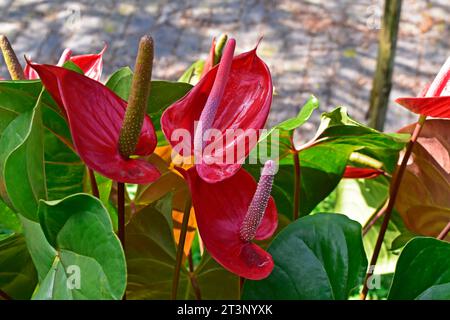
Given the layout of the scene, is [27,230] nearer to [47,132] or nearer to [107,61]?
[47,132]

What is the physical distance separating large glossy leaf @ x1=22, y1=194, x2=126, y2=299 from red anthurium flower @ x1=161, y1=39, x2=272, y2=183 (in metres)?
0.07

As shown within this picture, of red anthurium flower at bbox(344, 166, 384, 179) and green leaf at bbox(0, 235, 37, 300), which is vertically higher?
red anthurium flower at bbox(344, 166, 384, 179)

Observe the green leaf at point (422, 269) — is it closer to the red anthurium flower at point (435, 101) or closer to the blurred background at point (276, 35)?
the red anthurium flower at point (435, 101)

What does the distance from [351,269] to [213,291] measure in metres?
0.20

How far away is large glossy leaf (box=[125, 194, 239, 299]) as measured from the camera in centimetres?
58

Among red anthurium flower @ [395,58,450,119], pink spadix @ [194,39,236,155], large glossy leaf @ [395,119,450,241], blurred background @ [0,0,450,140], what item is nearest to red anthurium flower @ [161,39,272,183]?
pink spadix @ [194,39,236,155]

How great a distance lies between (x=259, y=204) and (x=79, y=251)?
108mm

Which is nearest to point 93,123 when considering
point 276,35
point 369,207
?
point 369,207

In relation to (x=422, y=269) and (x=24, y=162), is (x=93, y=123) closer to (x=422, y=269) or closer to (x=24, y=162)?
Answer: (x=24, y=162)

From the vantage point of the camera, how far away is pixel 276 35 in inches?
130

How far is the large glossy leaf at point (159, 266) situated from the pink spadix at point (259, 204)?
0.47ft

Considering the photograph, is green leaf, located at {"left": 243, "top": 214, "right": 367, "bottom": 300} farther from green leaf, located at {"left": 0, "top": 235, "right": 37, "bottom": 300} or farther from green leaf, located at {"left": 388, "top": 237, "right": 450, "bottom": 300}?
green leaf, located at {"left": 0, "top": 235, "right": 37, "bottom": 300}

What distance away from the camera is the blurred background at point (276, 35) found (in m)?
3.05

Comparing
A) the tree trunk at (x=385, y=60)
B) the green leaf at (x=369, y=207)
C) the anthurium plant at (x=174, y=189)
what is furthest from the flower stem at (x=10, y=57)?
the tree trunk at (x=385, y=60)
